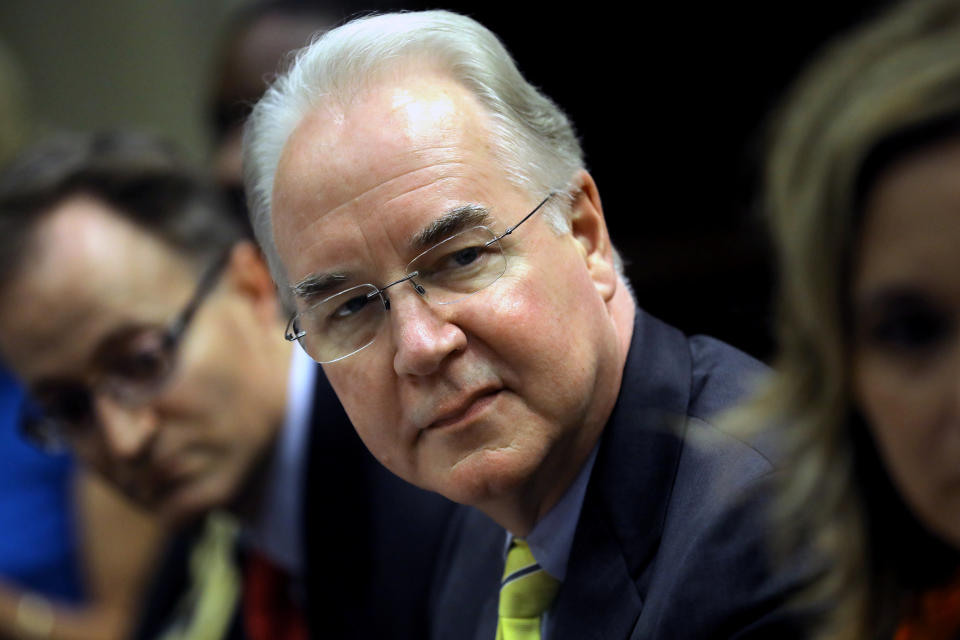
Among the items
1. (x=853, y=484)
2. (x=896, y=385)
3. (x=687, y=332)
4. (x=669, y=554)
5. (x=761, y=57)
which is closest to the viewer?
(x=896, y=385)

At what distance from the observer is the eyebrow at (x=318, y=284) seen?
141 centimetres

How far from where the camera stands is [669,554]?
52.9 inches

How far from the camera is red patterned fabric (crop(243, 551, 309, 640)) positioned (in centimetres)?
233

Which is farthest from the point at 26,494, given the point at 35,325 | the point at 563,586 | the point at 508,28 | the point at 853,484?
the point at 853,484

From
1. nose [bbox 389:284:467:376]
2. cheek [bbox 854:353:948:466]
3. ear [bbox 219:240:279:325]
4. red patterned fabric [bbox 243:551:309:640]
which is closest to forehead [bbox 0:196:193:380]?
ear [bbox 219:240:279:325]

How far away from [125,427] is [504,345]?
1324mm

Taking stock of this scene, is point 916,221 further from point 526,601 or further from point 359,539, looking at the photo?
point 359,539

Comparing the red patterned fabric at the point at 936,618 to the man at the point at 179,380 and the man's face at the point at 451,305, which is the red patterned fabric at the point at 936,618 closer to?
the man's face at the point at 451,305

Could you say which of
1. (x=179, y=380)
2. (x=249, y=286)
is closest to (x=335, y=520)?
(x=179, y=380)

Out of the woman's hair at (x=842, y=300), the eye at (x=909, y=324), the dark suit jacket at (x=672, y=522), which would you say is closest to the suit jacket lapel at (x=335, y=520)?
the dark suit jacket at (x=672, y=522)

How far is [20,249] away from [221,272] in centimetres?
45

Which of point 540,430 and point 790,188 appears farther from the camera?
point 540,430

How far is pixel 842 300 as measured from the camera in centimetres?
111

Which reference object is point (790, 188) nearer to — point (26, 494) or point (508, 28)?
point (508, 28)
